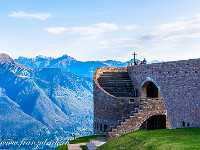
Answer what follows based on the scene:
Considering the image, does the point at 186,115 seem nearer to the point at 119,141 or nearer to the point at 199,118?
the point at 199,118

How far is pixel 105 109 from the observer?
40.9m

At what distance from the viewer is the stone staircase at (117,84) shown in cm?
4428

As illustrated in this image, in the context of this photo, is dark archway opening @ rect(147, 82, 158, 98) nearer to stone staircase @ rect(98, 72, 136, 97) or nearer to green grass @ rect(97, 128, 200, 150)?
stone staircase @ rect(98, 72, 136, 97)

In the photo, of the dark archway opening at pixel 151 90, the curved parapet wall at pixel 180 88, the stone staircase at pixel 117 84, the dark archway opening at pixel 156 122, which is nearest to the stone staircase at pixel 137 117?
the dark archway opening at pixel 156 122

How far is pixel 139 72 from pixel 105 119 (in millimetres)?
8871

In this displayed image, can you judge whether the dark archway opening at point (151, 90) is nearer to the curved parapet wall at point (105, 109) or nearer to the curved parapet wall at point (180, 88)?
the curved parapet wall at point (180, 88)

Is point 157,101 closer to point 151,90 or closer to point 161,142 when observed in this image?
point 151,90

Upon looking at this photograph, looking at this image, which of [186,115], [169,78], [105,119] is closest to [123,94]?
[105,119]

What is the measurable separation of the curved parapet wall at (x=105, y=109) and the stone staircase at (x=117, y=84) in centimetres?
153

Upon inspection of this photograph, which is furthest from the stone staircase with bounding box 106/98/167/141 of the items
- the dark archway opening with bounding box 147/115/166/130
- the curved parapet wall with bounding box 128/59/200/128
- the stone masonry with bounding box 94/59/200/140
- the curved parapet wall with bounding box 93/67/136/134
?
the curved parapet wall with bounding box 93/67/136/134

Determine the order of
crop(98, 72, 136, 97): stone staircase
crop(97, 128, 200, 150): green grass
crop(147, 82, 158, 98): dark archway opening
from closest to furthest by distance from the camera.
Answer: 1. crop(97, 128, 200, 150): green grass
2. crop(147, 82, 158, 98): dark archway opening
3. crop(98, 72, 136, 97): stone staircase

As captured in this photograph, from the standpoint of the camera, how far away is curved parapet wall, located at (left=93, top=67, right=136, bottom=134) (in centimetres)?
3800

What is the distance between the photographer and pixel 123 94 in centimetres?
4416

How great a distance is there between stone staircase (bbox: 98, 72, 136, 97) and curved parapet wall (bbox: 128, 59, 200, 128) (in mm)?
8992
